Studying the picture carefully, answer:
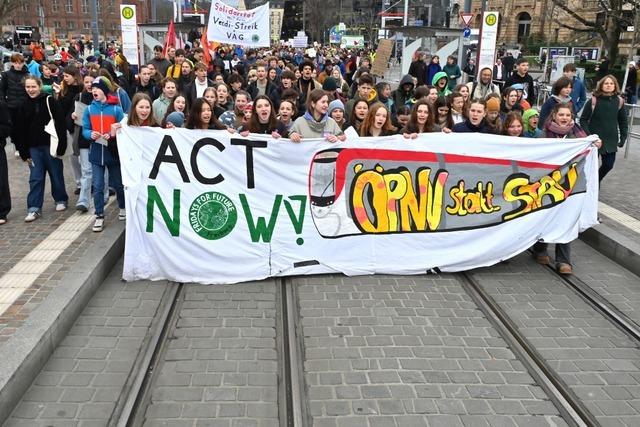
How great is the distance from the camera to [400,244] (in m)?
6.68

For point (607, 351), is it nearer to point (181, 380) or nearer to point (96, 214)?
point (181, 380)

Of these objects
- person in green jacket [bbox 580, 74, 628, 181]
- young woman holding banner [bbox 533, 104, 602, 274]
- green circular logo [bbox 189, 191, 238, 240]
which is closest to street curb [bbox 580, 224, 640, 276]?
young woman holding banner [bbox 533, 104, 602, 274]

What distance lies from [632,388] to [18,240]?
21.1 feet

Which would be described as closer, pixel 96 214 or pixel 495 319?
pixel 495 319

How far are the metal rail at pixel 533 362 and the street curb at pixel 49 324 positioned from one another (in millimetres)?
3697

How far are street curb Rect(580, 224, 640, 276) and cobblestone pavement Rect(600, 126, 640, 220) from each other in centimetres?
109

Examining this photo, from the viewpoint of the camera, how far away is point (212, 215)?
6.33 meters

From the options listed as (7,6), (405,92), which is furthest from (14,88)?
(7,6)

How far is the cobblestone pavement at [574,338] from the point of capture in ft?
14.6

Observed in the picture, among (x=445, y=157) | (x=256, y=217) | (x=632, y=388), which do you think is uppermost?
(x=445, y=157)

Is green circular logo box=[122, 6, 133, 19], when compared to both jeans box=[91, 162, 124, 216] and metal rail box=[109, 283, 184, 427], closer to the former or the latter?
jeans box=[91, 162, 124, 216]

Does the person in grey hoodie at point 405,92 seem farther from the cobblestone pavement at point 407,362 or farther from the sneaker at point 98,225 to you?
the sneaker at point 98,225

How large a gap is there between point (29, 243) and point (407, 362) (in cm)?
463

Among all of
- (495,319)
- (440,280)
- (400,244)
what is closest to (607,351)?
(495,319)
